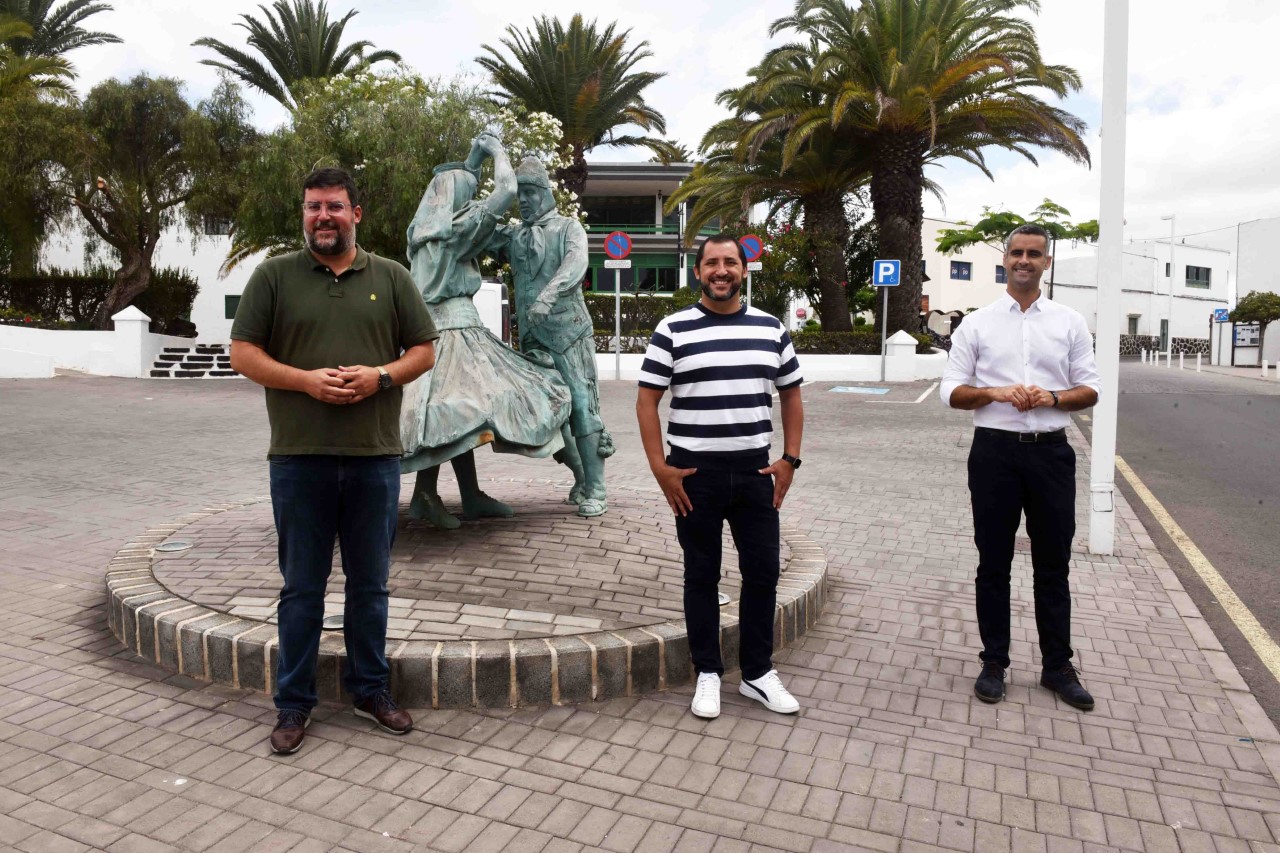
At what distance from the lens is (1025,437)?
3.75 meters

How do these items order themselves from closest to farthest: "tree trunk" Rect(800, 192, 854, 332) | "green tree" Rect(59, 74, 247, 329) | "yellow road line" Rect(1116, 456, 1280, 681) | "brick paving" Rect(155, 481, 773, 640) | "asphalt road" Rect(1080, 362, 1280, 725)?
"brick paving" Rect(155, 481, 773, 640)
"yellow road line" Rect(1116, 456, 1280, 681)
"asphalt road" Rect(1080, 362, 1280, 725)
"green tree" Rect(59, 74, 247, 329)
"tree trunk" Rect(800, 192, 854, 332)

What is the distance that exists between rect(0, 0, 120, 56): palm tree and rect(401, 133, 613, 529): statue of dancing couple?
30551 mm

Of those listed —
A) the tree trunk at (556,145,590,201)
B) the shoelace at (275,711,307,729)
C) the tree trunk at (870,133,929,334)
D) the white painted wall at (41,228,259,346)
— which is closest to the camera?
the shoelace at (275,711,307,729)

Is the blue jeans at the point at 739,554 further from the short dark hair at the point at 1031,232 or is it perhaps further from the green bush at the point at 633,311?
the green bush at the point at 633,311

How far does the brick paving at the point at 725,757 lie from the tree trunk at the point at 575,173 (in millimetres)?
25421

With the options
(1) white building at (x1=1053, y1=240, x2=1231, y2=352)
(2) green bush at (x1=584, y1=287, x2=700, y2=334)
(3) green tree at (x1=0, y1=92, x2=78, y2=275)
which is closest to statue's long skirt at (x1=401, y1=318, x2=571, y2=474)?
(2) green bush at (x1=584, y1=287, x2=700, y2=334)

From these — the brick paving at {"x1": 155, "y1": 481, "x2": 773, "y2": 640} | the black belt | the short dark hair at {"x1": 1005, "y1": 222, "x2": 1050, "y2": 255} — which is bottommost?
the brick paving at {"x1": 155, "y1": 481, "x2": 773, "y2": 640}

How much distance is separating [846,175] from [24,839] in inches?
946

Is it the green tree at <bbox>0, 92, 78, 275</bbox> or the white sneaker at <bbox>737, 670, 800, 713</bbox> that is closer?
the white sneaker at <bbox>737, 670, 800, 713</bbox>

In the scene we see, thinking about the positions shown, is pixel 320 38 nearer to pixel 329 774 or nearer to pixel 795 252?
pixel 795 252

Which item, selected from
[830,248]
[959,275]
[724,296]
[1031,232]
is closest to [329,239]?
[724,296]

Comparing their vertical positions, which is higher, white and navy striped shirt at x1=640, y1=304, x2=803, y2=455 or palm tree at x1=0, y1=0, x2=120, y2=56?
palm tree at x1=0, y1=0, x2=120, y2=56

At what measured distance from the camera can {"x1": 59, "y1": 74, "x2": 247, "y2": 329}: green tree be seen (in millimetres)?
24875

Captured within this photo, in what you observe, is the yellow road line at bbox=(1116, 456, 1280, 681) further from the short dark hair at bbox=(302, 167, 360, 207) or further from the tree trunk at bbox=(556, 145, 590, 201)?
the tree trunk at bbox=(556, 145, 590, 201)
